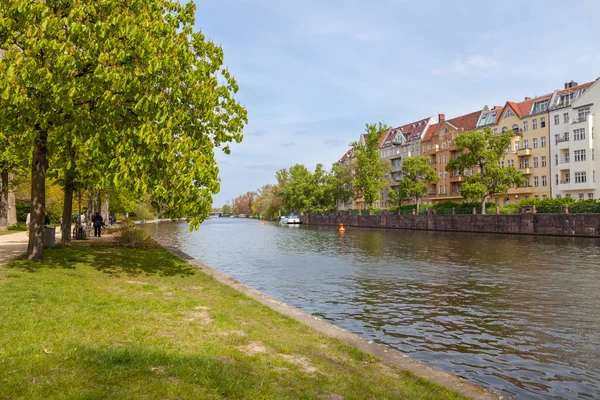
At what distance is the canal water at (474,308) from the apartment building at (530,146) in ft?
166

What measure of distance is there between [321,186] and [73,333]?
337 feet

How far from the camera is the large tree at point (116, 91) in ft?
37.6

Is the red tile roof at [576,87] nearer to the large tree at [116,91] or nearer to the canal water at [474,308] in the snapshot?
the canal water at [474,308]

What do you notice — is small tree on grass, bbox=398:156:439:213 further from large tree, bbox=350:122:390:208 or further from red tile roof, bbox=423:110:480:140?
red tile roof, bbox=423:110:480:140

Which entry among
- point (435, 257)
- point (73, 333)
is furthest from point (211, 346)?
point (435, 257)

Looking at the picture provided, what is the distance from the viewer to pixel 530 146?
7388 centimetres

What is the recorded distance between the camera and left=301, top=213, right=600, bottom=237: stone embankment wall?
145 ft

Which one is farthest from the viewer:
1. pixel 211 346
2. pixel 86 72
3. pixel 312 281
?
pixel 312 281

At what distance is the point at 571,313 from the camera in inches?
488

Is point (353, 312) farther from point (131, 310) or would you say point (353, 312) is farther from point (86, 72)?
point (86, 72)

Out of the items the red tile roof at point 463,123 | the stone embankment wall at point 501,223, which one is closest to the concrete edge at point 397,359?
the stone embankment wall at point 501,223

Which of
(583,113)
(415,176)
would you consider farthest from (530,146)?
(415,176)

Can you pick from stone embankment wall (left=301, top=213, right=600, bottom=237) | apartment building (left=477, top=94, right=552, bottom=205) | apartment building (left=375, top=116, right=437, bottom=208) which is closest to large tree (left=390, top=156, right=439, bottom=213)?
stone embankment wall (left=301, top=213, right=600, bottom=237)

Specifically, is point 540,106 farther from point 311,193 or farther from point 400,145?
point 311,193
